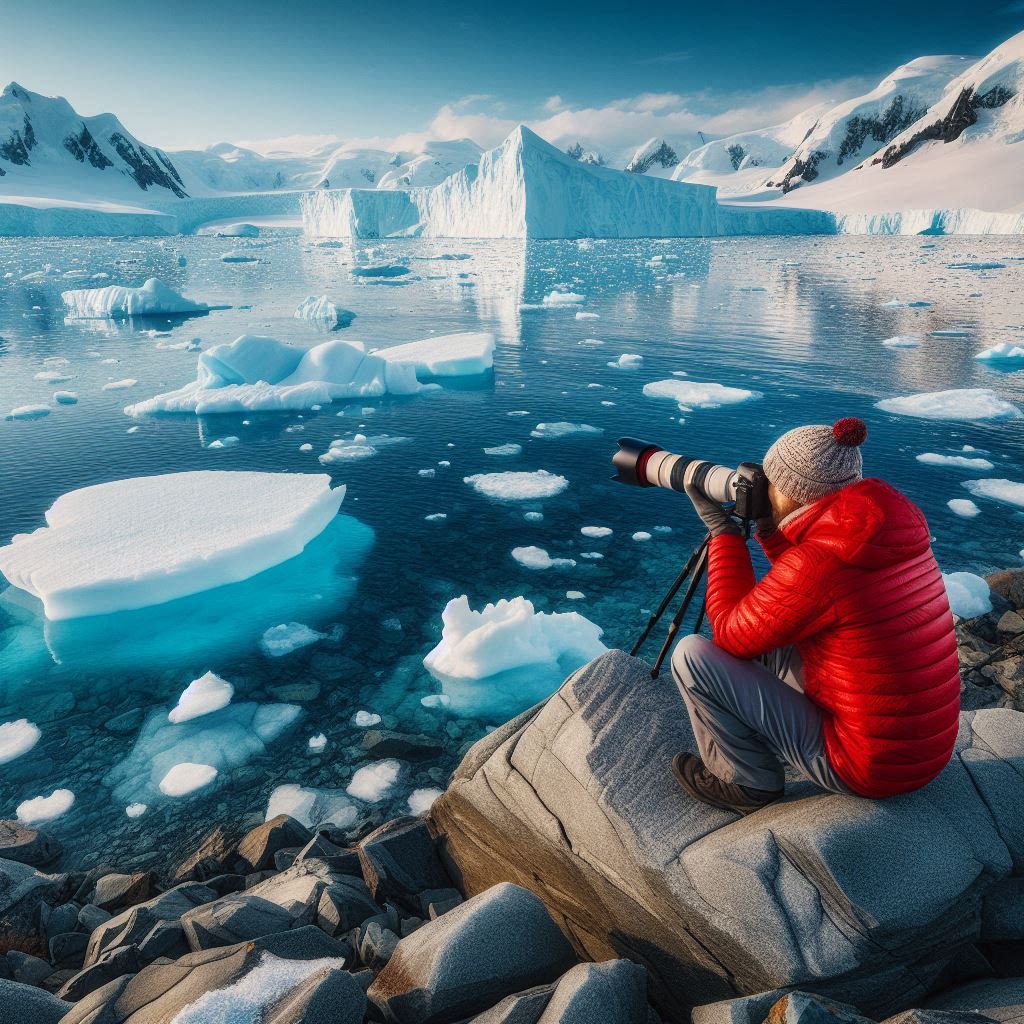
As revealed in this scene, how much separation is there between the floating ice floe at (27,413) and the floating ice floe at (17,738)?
8.84m

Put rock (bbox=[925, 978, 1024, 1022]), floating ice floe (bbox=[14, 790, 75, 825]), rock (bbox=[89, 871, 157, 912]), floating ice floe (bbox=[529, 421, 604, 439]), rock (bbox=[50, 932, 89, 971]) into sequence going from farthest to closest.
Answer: floating ice floe (bbox=[529, 421, 604, 439]), floating ice floe (bbox=[14, 790, 75, 825]), rock (bbox=[89, 871, 157, 912]), rock (bbox=[50, 932, 89, 971]), rock (bbox=[925, 978, 1024, 1022])

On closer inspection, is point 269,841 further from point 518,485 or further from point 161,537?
point 518,485

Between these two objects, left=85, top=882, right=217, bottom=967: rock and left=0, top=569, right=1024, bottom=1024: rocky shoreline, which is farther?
left=85, top=882, right=217, bottom=967: rock

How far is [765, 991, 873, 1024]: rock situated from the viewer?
1636 millimetres

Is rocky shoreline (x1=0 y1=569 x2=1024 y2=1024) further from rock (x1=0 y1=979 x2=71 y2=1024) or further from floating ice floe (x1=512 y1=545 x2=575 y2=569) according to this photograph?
floating ice floe (x1=512 y1=545 x2=575 y2=569)

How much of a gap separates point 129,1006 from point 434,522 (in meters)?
6.36

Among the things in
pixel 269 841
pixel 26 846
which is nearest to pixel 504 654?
pixel 269 841

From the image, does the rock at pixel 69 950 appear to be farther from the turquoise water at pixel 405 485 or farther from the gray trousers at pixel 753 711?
the gray trousers at pixel 753 711

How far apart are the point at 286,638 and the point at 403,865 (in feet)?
10.7

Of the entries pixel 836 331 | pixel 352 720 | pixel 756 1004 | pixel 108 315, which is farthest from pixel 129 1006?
pixel 108 315

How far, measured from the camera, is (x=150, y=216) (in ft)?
235

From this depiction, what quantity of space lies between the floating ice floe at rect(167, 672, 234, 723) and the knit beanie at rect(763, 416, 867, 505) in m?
4.85

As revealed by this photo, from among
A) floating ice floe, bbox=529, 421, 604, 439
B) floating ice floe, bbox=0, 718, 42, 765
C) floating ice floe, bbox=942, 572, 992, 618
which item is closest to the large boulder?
floating ice floe, bbox=942, 572, 992, 618

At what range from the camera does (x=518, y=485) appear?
9.35 meters
